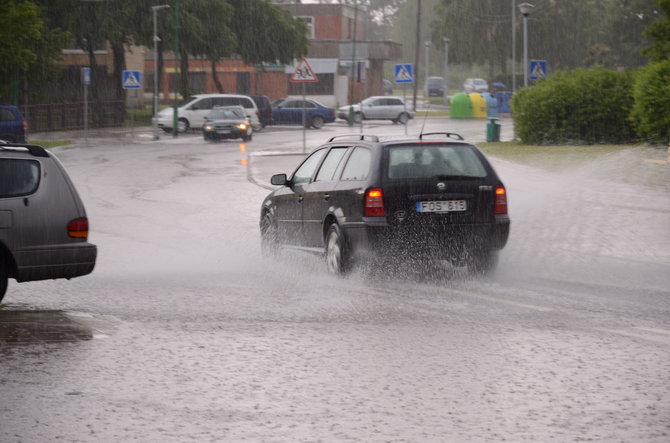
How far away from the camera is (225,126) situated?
47.7 m

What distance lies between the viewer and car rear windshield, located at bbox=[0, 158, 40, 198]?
9680mm

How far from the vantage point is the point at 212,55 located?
2515 inches

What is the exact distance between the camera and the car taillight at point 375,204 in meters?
11.4

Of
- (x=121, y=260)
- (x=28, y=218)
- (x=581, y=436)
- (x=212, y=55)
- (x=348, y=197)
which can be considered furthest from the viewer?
(x=212, y=55)

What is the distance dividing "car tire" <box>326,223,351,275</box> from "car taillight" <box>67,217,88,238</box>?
2738mm

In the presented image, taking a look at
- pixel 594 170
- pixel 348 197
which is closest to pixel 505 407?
pixel 348 197

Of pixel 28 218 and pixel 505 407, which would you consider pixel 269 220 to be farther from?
pixel 505 407

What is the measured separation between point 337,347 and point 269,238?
20.1 ft

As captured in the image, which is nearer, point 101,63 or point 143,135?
point 143,135

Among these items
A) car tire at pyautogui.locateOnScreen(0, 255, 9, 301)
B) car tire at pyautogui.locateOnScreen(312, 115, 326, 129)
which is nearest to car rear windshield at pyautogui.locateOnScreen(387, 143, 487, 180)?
car tire at pyautogui.locateOnScreen(0, 255, 9, 301)

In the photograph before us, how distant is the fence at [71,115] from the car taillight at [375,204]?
45821 millimetres

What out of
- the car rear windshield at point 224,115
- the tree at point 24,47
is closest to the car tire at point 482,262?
the car rear windshield at point 224,115

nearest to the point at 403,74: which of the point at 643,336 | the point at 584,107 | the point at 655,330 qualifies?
the point at 584,107

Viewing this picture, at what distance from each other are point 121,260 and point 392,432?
808cm
